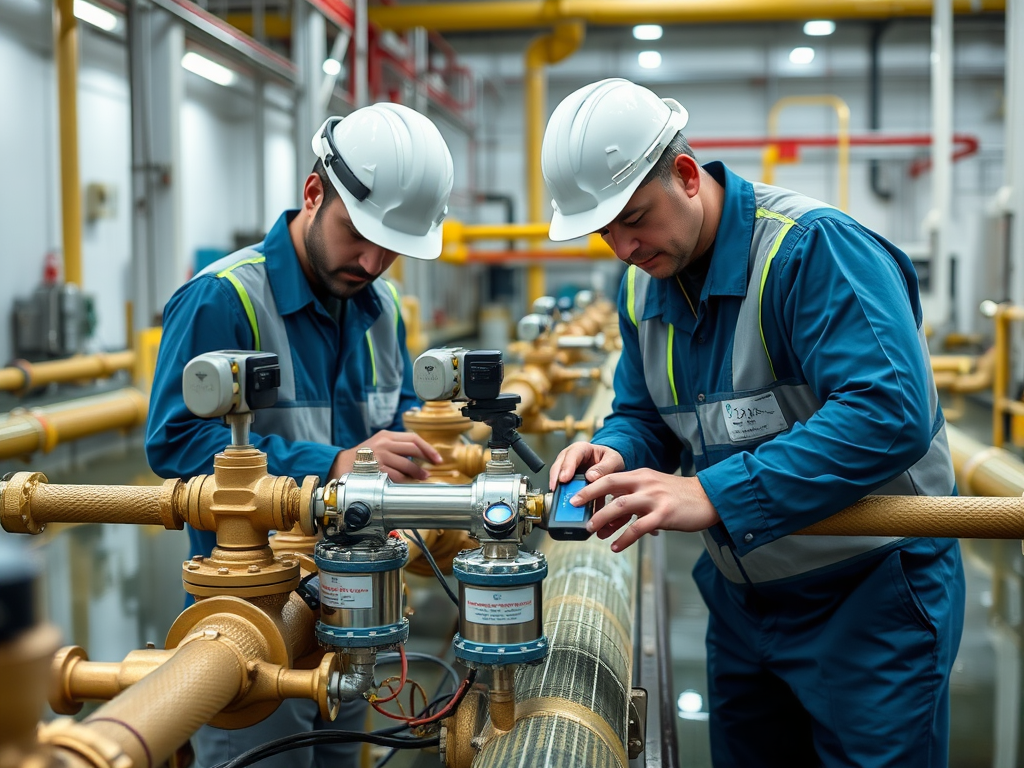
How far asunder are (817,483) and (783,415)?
0.72 ft

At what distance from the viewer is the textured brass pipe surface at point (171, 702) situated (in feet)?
2.16

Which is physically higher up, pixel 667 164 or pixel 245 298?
pixel 667 164

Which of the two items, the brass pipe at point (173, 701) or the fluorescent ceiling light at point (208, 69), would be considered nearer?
the brass pipe at point (173, 701)

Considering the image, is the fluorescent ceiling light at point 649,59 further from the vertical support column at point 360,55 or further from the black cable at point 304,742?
the black cable at point 304,742

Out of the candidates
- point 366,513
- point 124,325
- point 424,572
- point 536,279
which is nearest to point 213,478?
point 366,513

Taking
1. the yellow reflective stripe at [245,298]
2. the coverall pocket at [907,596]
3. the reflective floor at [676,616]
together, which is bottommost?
the reflective floor at [676,616]

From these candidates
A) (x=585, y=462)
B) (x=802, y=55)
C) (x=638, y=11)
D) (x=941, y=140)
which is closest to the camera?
(x=585, y=462)

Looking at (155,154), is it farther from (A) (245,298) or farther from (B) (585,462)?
(B) (585,462)

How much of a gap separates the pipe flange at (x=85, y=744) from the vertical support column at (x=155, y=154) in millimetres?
3394

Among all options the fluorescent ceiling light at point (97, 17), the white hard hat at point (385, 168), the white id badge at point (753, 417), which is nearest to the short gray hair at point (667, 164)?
the white id badge at point (753, 417)

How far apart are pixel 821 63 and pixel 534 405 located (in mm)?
9476

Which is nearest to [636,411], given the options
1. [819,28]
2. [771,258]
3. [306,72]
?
[771,258]

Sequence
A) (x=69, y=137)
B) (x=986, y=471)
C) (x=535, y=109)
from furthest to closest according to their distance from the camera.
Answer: (x=535, y=109)
(x=69, y=137)
(x=986, y=471)

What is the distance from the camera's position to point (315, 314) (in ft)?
4.85
